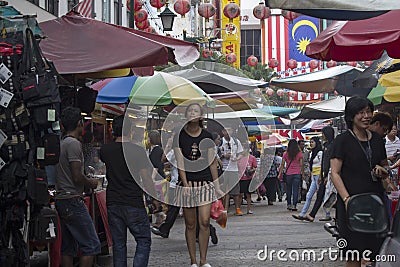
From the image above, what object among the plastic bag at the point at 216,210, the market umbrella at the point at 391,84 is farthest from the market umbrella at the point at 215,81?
the plastic bag at the point at 216,210

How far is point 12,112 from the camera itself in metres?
6.39

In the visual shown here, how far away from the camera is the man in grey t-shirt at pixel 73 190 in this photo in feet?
25.0

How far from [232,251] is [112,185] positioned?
11.9 feet

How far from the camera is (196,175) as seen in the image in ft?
29.1

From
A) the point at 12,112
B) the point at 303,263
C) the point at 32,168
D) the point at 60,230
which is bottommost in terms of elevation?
the point at 303,263

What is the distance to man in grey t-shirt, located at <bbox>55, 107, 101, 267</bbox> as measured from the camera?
7623 millimetres

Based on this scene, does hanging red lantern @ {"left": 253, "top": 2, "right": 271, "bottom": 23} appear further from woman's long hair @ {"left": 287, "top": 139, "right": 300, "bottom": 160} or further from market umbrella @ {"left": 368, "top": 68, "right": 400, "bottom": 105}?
market umbrella @ {"left": 368, "top": 68, "right": 400, "bottom": 105}

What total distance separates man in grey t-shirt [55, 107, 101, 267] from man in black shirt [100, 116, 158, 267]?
252 mm

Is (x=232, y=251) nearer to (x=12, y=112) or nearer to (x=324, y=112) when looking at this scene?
(x=12, y=112)

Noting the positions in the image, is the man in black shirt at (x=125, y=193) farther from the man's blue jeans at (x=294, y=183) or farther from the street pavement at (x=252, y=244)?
the man's blue jeans at (x=294, y=183)

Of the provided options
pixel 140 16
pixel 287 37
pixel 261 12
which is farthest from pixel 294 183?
pixel 287 37

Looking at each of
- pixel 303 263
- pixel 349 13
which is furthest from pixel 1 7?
pixel 303 263

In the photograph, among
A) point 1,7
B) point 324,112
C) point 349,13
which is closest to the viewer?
point 349,13

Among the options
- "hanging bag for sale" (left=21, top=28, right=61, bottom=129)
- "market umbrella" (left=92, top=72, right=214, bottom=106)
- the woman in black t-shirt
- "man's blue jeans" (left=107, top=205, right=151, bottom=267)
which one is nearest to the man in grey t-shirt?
"man's blue jeans" (left=107, top=205, right=151, bottom=267)
